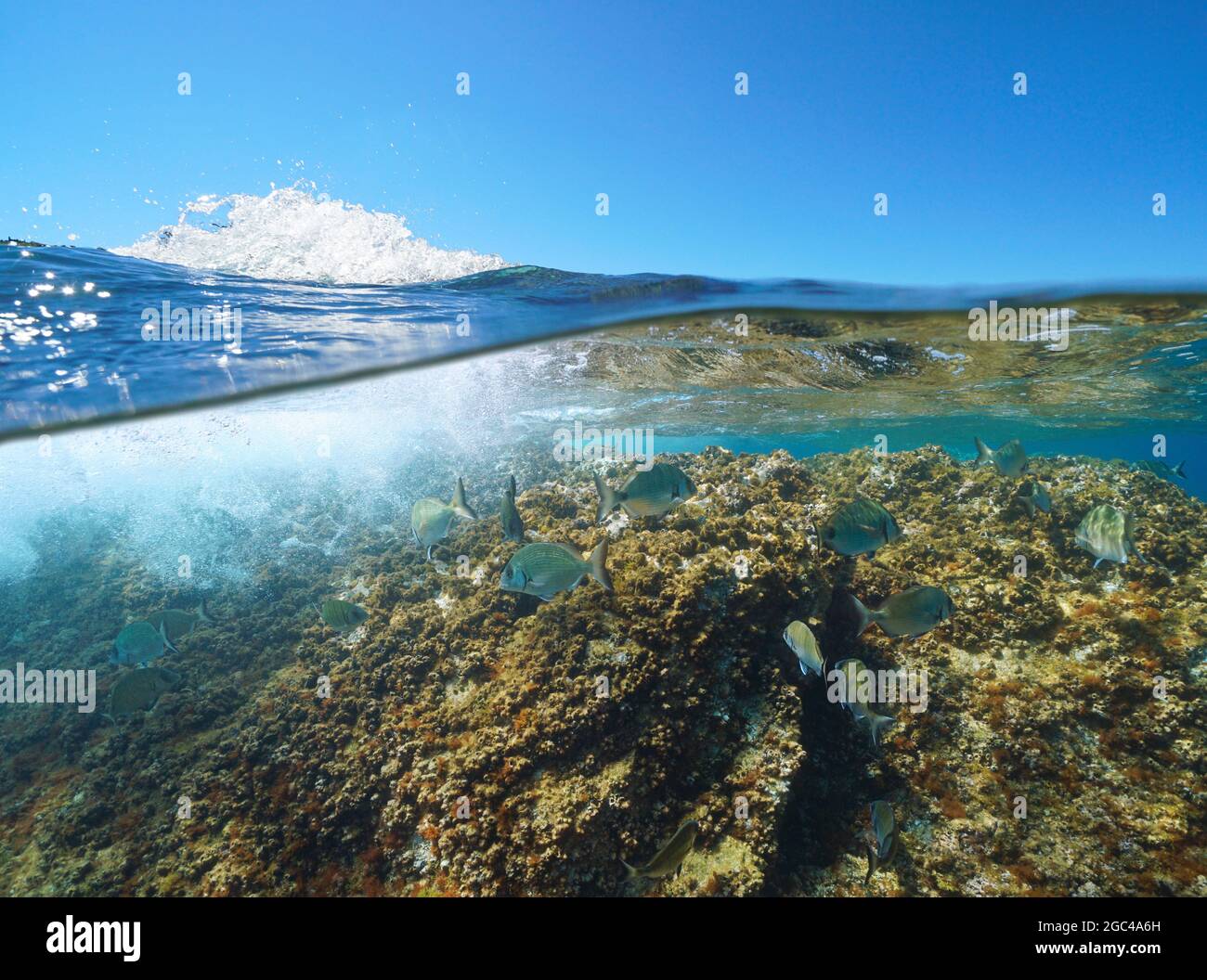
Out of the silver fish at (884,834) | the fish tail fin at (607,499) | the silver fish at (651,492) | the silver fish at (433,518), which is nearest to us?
the silver fish at (884,834)

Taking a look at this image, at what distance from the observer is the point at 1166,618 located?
668cm

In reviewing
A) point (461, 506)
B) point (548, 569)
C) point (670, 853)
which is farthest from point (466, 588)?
point (670, 853)

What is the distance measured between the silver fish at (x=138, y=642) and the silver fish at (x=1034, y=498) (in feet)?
43.0

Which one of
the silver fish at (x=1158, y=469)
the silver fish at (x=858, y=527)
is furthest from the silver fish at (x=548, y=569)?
the silver fish at (x=1158, y=469)

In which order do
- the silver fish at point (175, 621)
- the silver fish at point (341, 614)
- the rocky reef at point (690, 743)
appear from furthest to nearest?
1. the silver fish at point (175, 621)
2. the silver fish at point (341, 614)
3. the rocky reef at point (690, 743)

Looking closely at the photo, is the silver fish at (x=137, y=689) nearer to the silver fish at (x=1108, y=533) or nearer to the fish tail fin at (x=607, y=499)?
the fish tail fin at (x=607, y=499)

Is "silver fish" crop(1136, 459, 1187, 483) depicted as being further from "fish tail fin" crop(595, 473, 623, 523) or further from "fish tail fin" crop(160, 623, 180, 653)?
"fish tail fin" crop(160, 623, 180, 653)

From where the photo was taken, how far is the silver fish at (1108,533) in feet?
19.2

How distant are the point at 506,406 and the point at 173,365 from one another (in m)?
13.5

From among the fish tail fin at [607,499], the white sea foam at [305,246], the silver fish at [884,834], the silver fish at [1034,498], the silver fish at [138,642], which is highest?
the white sea foam at [305,246]

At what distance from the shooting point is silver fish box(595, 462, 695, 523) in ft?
16.2

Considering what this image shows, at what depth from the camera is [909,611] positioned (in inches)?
181

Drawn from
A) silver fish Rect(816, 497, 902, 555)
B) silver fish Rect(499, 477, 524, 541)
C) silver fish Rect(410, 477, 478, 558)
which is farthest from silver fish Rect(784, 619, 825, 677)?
silver fish Rect(410, 477, 478, 558)
